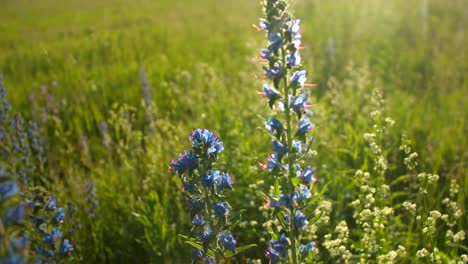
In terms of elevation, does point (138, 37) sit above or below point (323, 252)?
above

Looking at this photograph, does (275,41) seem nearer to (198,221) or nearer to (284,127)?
(284,127)

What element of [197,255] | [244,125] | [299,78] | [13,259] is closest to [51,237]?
[197,255]

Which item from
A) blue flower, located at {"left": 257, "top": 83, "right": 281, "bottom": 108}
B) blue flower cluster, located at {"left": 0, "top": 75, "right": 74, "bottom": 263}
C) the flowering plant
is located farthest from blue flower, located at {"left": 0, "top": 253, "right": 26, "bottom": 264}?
blue flower, located at {"left": 257, "top": 83, "right": 281, "bottom": 108}

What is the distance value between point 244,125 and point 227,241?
6.54ft

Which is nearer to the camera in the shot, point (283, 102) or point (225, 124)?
point (283, 102)

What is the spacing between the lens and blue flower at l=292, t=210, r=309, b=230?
69.5 inches

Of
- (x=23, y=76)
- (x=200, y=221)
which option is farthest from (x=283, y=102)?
Answer: (x=23, y=76)

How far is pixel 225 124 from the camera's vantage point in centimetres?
375

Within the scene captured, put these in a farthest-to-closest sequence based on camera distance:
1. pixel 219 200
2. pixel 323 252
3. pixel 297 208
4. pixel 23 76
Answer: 1. pixel 23 76
2. pixel 323 252
3. pixel 219 200
4. pixel 297 208

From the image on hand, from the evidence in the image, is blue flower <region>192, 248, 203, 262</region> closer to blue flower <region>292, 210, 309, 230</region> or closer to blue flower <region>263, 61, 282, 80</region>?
blue flower <region>292, 210, 309, 230</region>

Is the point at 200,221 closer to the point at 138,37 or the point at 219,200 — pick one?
the point at 219,200

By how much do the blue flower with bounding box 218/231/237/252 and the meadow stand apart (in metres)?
0.08

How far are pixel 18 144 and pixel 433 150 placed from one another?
10.7 ft

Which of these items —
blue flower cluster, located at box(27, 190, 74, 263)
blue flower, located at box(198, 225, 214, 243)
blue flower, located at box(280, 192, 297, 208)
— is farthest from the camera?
blue flower cluster, located at box(27, 190, 74, 263)
